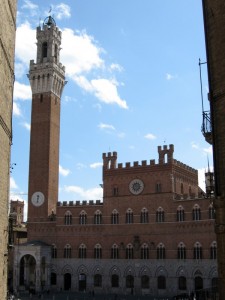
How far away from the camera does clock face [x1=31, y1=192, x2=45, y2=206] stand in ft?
185

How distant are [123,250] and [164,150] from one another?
12481mm

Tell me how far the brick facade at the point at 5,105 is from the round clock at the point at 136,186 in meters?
38.2

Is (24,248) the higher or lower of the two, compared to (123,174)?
lower

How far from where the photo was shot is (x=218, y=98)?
42.6 ft

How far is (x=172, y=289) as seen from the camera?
1836 inches

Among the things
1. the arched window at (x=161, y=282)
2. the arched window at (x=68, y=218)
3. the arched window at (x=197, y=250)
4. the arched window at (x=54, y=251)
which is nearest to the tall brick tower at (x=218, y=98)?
the arched window at (x=197, y=250)

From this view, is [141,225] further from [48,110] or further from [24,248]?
[48,110]

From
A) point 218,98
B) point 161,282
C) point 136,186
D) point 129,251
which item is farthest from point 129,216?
point 218,98

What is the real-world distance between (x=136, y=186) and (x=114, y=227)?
5.53 metres

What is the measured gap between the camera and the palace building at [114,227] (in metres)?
46.9

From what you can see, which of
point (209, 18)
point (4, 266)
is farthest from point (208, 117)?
point (4, 266)

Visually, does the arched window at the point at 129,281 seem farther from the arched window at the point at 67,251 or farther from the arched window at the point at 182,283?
the arched window at the point at 67,251

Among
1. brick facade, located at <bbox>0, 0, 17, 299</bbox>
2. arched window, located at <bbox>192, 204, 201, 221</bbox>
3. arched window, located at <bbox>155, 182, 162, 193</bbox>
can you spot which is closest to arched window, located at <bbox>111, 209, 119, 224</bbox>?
arched window, located at <bbox>155, 182, 162, 193</bbox>

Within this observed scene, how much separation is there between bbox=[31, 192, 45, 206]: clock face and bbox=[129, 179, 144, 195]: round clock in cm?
1184
